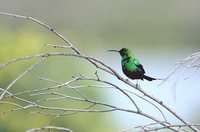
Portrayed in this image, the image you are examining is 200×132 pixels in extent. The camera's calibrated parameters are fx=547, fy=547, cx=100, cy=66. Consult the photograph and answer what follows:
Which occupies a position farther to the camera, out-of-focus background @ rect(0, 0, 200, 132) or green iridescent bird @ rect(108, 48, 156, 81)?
out-of-focus background @ rect(0, 0, 200, 132)

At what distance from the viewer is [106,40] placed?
14.5ft

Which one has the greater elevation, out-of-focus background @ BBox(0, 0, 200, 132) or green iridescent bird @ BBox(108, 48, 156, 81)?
out-of-focus background @ BBox(0, 0, 200, 132)

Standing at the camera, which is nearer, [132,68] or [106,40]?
[132,68]

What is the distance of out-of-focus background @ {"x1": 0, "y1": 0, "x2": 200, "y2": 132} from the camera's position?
2098 mm

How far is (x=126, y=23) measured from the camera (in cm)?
506

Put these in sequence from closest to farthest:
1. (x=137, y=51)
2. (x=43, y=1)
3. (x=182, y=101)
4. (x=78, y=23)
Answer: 1. (x=182, y=101)
2. (x=137, y=51)
3. (x=78, y=23)
4. (x=43, y=1)

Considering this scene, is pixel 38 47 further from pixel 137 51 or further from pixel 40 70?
pixel 137 51

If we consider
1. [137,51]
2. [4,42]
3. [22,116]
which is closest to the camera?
[22,116]

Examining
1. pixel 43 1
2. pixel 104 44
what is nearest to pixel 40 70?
pixel 104 44

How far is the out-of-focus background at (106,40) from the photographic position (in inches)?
82.6

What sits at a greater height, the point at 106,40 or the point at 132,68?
the point at 106,40

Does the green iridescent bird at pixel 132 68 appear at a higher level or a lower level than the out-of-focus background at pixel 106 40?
lower

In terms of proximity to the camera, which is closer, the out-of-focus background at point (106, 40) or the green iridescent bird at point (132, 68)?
the green iridescent bird at point (132, 68)

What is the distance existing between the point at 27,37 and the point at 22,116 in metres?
0.48
